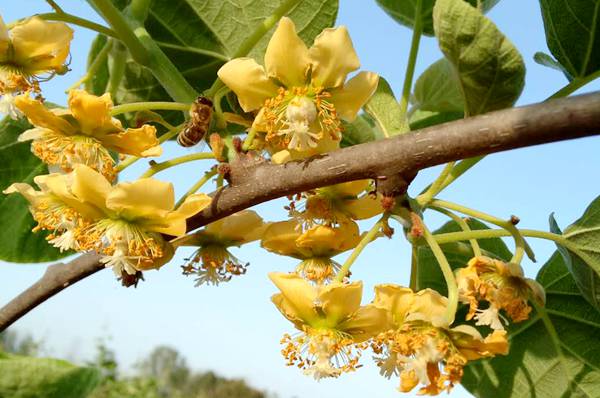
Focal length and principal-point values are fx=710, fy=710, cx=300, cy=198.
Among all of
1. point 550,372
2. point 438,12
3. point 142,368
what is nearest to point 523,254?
point 438,12

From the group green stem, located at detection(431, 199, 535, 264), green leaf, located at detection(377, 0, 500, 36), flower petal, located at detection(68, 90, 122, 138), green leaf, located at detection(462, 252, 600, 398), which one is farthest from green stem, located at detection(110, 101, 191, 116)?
green leaf, located at detection(462, 252, 600, 398)

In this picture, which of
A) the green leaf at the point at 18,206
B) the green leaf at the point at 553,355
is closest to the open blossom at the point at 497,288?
the green leaf at the point at 553,355

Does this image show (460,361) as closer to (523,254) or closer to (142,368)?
(523,254)

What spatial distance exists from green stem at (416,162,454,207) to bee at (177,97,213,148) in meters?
0.26

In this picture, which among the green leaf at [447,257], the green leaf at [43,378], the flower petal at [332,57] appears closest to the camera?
the flower petal at [332,57]

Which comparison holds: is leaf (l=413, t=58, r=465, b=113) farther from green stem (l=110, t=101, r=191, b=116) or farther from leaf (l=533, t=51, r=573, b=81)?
green stem (l=110, t=101, r=191, b=116)

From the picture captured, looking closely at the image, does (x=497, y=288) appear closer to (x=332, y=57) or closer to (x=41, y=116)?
(x=332, y=57)

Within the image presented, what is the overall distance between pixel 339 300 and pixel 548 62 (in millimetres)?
487

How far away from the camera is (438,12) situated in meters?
0.68

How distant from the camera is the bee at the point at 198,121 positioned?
77cm

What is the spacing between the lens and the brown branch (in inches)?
20.3

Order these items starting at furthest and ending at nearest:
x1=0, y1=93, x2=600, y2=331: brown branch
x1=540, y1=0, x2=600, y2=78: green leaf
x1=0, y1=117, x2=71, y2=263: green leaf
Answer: x1=0, y1=117, x2=71, y2=263: green leaf → x1=540, y1=0, x2=600, y2=78: green leaf → x1=0, y1=93, x2=600, y2=331: brown branch

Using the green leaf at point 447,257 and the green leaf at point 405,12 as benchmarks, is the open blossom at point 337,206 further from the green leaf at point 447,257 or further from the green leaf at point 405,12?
the green leaf at point 405,12

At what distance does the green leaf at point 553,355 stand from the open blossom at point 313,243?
14.1 inches
